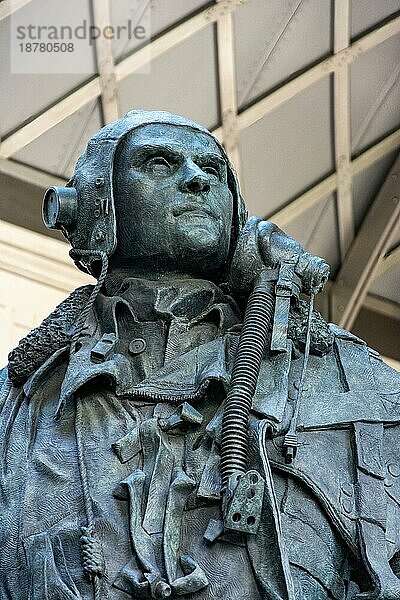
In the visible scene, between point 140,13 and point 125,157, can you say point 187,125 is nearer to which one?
point 125,157

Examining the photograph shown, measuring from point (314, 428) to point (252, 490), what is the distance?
0.36m

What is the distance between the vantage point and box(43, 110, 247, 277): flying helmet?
15.3 ft

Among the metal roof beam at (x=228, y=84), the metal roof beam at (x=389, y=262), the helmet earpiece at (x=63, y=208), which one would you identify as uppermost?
the metal roof beam at (x=389, y=262)

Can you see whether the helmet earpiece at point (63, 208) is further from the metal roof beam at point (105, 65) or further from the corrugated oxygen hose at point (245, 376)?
the metal roof beam at point (105, 65)

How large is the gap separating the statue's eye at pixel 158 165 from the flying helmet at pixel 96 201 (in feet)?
0.33

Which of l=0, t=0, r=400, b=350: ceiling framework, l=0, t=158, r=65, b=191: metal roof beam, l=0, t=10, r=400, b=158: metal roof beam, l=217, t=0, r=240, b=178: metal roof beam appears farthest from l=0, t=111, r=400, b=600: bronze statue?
l=217, t=0, r=240, b=178: metal roof beam

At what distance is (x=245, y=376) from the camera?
4.26 metres

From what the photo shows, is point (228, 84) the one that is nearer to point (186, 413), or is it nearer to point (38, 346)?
point (38, 346)

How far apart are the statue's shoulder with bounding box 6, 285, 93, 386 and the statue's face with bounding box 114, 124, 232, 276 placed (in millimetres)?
229

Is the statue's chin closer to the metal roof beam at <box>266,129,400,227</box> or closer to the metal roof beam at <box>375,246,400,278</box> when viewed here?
the metal roof beam at <box>266,129,400,227</box>

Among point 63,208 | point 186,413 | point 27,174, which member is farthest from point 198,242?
point 27,174

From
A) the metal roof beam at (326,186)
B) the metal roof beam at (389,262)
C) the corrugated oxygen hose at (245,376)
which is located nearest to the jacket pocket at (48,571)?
the corrugated oxygen hose at (245,376)

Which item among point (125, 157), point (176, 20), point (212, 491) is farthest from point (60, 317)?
point (176, 20)

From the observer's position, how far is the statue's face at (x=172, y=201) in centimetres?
457
